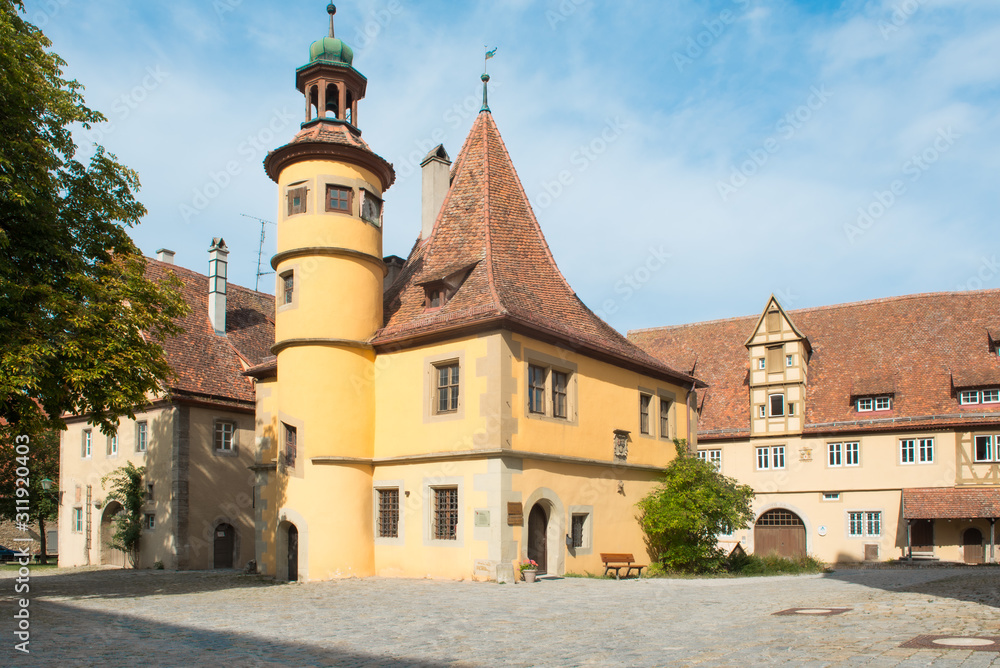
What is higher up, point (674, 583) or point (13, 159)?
point (13, 159)

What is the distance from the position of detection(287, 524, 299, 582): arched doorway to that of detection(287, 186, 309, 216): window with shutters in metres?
7.81

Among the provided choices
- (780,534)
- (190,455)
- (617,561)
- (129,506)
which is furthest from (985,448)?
(129,506)

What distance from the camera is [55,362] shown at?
14961 mm

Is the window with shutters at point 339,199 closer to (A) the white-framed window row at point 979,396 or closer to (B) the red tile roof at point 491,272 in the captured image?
(B) the red tile roof at point 491,272

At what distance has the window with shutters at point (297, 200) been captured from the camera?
21.5 m

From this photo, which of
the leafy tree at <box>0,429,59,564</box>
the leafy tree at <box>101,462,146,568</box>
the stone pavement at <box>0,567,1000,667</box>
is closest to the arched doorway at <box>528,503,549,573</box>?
the stone pavement at <box>0,567,1000,667</box>

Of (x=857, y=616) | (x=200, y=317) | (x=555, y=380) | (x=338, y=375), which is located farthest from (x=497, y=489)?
(x=200, y=317)

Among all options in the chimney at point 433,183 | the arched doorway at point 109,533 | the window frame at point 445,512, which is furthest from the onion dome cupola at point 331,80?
the arched doorway at point 109,533

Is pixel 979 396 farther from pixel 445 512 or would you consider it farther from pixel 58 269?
pixel 58 269

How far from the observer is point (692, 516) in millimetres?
23172

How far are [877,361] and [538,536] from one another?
23.0m

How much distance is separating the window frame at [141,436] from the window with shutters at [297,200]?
12300 mm

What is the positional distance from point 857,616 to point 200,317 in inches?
1043

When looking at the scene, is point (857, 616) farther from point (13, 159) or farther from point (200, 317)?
point (200, 317)
